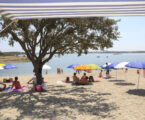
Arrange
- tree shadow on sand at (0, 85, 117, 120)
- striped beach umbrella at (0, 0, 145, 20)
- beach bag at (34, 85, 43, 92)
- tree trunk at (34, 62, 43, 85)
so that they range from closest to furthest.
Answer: striped beach umbrella at (0, 0, 145, 20)
tree shadow on sand at (0, 85, 117, 120)
beach bag at (34, 85, 43, 92)
tree trunk at (34, 62, 43, 85)

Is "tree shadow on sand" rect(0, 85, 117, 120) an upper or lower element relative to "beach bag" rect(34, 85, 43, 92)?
lower

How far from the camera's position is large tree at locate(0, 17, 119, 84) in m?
13.4

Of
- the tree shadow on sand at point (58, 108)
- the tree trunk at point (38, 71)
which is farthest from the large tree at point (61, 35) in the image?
the tree shadow on sand at point (58, 108)

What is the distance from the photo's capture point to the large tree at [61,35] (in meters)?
13.4

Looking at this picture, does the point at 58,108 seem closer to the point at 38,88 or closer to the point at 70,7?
the point at 38,88

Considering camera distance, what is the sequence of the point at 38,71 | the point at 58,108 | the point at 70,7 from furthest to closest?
1. the point at 38,71
2. the point at 58,108
3. the point at 70,7

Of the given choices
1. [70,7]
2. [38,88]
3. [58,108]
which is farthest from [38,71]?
[70,7]

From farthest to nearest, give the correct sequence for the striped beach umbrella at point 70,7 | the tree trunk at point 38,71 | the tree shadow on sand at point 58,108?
the tree trunk at point 38,71 → the tree shadow on sand at point 58,108 → the striped beach umbrella at point 70,7

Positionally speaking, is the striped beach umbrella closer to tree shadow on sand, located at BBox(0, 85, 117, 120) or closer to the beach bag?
tree shadow on sand, located at BBox(0, 85, 117, 120)

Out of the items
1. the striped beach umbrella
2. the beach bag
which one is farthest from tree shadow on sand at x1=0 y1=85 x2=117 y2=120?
the striped beach umbrella

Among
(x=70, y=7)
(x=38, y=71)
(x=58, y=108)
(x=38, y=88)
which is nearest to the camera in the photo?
(x=70, y=7)

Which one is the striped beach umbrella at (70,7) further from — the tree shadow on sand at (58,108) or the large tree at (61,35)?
the large tree at (61,35)

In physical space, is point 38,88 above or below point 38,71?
below

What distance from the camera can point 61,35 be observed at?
1417 cm
